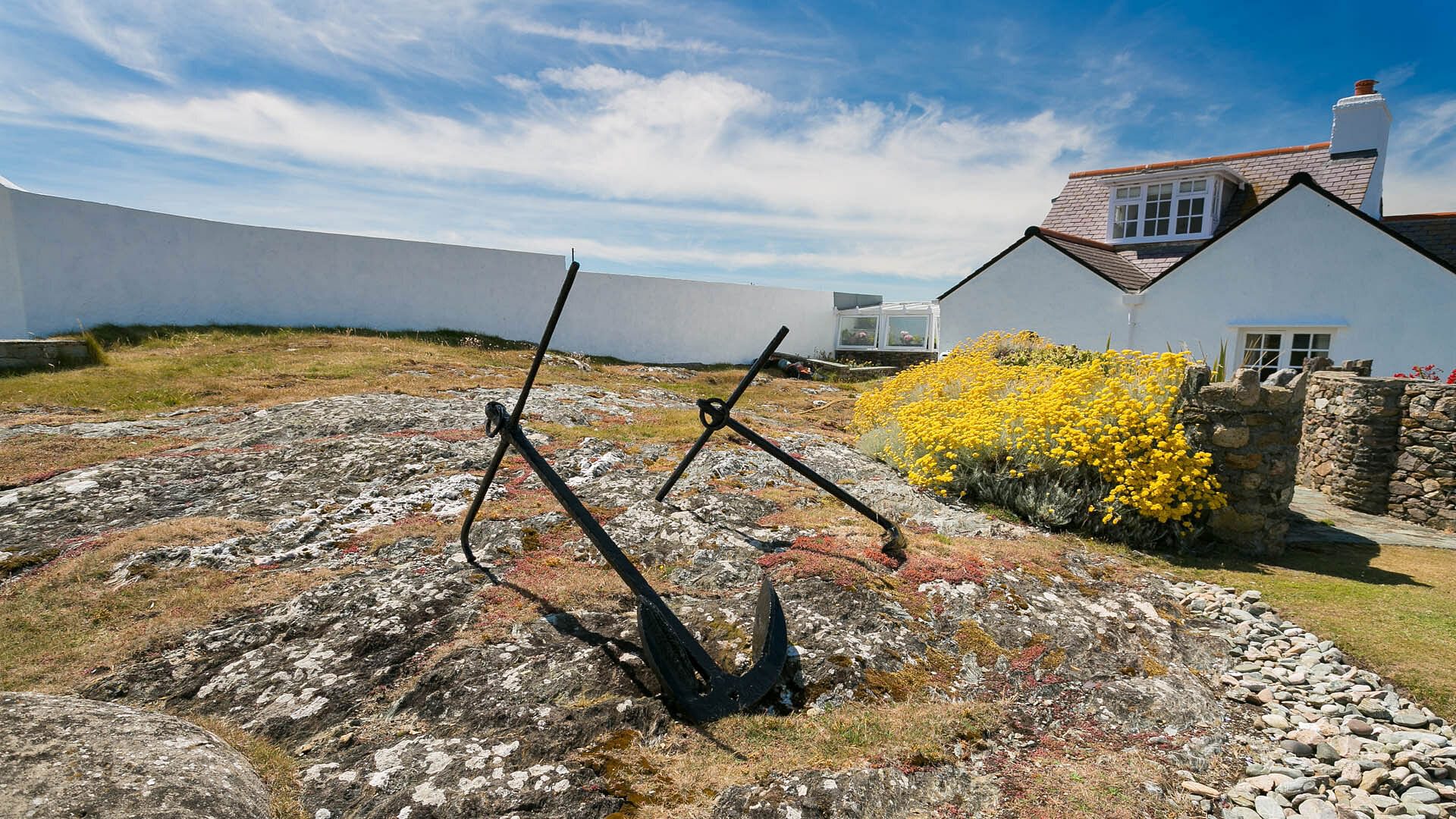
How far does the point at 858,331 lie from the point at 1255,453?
18.5m

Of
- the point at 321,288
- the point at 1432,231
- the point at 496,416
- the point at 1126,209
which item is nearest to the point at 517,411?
the point at 496,416

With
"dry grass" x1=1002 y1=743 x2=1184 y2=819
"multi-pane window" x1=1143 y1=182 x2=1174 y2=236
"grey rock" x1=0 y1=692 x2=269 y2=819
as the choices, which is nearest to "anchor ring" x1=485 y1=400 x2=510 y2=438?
"grey rock" x1=0 y1=692 x2=269 y2=819

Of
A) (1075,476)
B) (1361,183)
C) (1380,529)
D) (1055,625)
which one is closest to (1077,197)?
(1361,183)

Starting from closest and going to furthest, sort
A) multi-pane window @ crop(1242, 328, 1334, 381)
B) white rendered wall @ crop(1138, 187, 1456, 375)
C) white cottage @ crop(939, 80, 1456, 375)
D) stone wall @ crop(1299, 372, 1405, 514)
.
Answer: stone wall @ crop(1299, 372, 1405, 514) → white rendered wall @ crop(1138, 187, 1456, 375) → white cottage @ crop(939, 80, 1456, 375) → multi-pane window @ crop(1242, 328, 1334, 381)

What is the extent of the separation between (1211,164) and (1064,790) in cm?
1878

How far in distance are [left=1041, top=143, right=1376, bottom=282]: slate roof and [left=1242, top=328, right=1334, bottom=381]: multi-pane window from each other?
2.36m

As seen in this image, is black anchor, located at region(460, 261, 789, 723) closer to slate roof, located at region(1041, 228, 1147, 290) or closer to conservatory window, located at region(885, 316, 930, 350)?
slate roof, located at region(1041, 228, 1147, 290)

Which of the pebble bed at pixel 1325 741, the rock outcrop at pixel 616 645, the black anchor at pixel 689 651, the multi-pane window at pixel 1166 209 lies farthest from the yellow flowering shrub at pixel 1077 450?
the multi-pane window at pixel 1166 209

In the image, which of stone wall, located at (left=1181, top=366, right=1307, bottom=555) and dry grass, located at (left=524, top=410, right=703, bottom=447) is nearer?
stone wall, located at (left=1181, top=366, right=1307, bottom=555)

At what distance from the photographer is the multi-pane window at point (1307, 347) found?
45.8ft

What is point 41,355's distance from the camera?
1081cm

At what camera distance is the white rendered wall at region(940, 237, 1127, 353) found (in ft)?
53.7

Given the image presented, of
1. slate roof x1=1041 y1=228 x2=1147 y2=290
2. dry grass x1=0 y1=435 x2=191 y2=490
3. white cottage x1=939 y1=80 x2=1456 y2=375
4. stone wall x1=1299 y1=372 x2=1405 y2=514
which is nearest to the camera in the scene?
dry grass x1=0 y1=435 x2=191 y2=490

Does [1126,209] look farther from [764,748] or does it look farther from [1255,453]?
[764,748]
